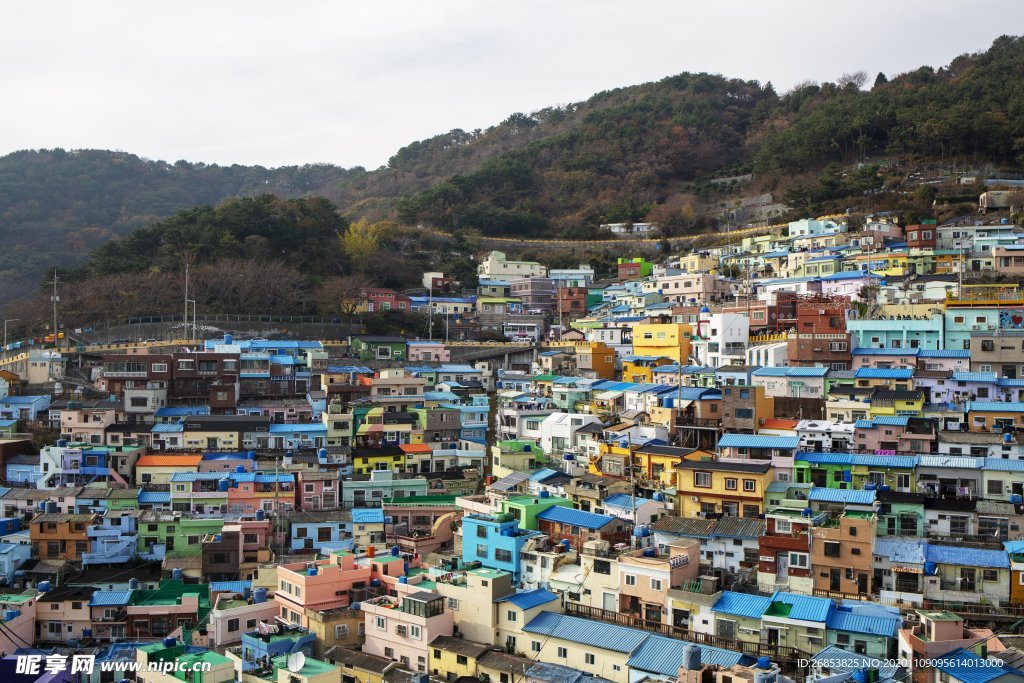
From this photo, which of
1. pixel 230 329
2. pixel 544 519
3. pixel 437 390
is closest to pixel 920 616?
pixel 544 519

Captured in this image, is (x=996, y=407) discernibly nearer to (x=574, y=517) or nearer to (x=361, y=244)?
(x=574, y=517)

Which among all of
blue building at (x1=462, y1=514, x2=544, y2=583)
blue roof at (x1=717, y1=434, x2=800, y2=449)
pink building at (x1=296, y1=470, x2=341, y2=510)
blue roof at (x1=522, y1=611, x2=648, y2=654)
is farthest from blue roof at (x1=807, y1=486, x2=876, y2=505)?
pink building at (x1=296, y1=470, x2=341, y2=510)

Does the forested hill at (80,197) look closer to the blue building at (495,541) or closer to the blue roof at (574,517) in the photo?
the blue building at (495,541)

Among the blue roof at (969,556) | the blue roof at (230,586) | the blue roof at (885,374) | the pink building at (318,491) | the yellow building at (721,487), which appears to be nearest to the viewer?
the blue roof at (969,556)

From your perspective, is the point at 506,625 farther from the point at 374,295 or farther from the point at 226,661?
the point at 374,295

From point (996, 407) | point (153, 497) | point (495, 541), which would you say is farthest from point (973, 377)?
point (153, 497)

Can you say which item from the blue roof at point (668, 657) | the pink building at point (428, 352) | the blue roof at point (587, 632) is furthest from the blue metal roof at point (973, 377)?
the pink building at point (428, 352)
